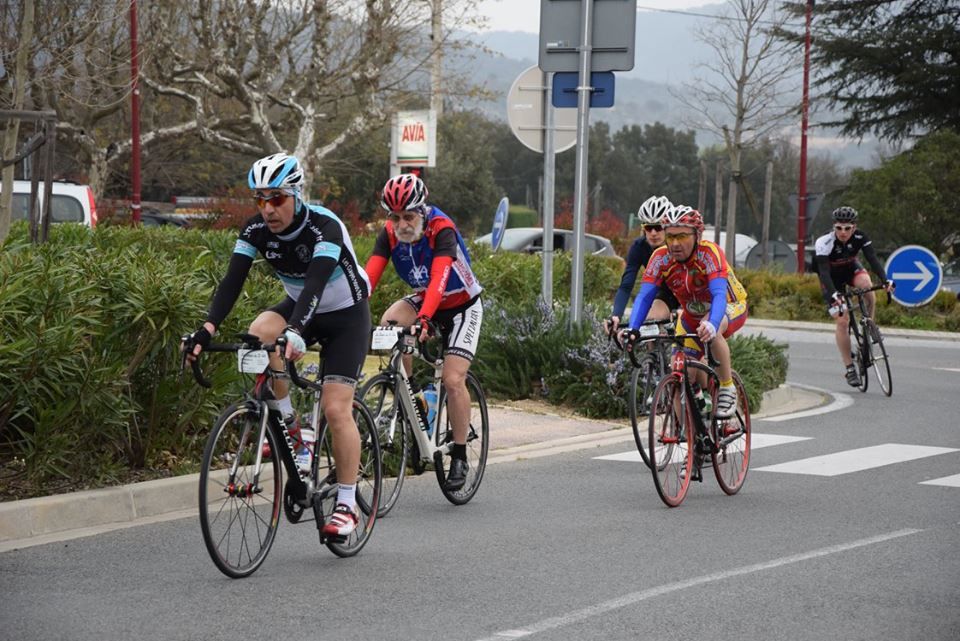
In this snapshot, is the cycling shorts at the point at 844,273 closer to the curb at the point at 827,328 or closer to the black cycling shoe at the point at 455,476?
the black cycling shoe at the point at 455,476

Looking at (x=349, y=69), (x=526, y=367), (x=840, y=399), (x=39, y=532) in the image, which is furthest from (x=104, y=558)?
(x=349, y=69)

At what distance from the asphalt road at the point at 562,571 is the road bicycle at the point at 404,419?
181 mm

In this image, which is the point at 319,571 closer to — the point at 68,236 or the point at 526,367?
the point at 526,367

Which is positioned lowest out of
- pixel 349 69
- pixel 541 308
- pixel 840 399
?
pixel 840 399

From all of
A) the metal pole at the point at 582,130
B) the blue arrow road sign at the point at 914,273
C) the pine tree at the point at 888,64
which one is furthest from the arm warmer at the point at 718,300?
the pine tree at the point at 888,64

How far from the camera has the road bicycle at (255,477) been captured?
648 centimetres

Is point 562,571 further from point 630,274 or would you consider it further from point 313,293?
point 630,274

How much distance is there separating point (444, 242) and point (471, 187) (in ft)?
174

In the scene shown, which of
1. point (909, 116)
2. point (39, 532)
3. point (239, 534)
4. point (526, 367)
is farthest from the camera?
point (909, 116)

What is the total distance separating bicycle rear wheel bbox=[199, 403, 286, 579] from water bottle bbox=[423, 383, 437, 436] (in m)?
1.62

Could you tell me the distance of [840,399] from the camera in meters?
15.6

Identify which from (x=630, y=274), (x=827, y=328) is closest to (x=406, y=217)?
(x=630, y=274)

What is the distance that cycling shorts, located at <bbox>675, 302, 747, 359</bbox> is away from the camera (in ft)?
31.0

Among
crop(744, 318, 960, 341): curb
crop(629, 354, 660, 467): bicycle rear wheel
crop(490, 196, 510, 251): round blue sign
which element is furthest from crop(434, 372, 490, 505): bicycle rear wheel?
crop(744, 318, 960, 341): curb
